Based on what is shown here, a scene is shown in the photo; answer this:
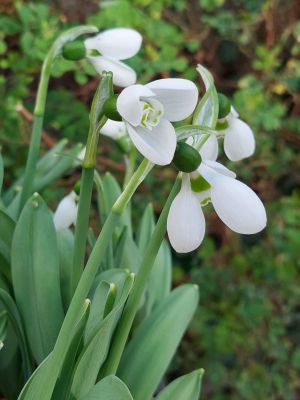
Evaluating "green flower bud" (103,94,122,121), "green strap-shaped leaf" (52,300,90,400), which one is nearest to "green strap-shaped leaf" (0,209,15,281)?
"green strap-shaped leaf" (52,300,90,400)

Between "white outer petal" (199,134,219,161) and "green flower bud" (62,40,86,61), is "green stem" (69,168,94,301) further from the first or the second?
"green flower bud" (62,40,86,61)

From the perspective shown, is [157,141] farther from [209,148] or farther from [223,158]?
[223,158]

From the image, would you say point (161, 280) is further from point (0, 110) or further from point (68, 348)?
point (0, 110)

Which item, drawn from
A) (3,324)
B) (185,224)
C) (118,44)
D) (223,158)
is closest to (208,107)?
(185,224)

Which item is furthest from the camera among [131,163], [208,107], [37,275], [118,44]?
[131,163]

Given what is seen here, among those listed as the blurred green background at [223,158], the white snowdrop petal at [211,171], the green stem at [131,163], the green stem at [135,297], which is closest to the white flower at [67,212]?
the green stem at [131,163]

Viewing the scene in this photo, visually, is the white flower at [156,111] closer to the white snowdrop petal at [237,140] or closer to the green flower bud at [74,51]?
the white snowdrop petal at [237,140]

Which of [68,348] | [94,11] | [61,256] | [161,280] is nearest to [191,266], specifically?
[94,11]
